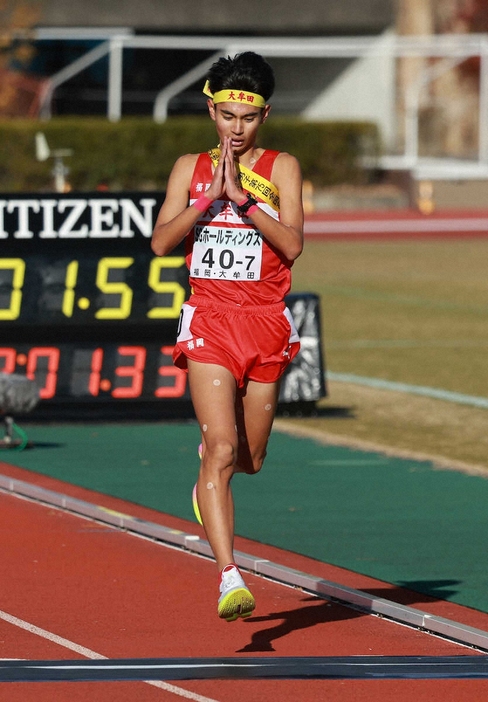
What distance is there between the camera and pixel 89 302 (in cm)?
1341

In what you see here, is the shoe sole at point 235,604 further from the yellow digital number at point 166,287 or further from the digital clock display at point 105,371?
the yellow digital number at point 166,287

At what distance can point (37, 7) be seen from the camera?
45.5 metres

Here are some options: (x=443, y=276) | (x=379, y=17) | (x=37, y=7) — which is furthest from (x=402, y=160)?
(x=443, y=276)

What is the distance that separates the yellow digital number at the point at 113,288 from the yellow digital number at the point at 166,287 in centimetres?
18

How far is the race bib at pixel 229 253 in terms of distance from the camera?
265 inches

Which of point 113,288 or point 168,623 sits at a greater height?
point 113,288

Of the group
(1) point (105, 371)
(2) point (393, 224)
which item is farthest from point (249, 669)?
Result: (2) point (393, 224)

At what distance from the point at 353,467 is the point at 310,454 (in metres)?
0.63

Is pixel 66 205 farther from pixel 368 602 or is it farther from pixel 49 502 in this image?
pixel 368 602

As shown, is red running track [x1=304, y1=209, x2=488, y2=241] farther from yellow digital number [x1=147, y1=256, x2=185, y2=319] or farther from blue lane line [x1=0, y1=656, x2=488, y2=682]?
blue lane line [x1=0, y1=656, x2=488, y2=682]

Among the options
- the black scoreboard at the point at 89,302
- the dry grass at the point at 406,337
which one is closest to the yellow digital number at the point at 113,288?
the black scoreboard at the point at 89,302

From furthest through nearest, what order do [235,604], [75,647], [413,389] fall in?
[413,389], [75,647], [235,604]

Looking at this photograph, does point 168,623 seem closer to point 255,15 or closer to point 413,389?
point 413,389

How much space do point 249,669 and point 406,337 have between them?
14.3 metres
